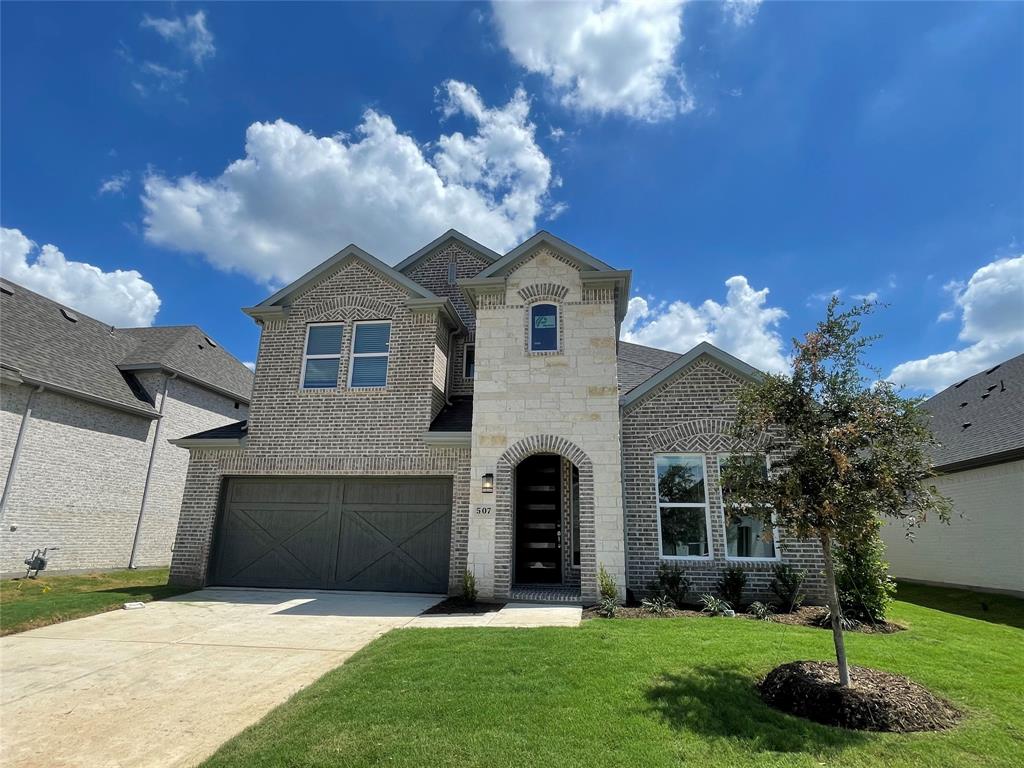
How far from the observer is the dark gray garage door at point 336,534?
36.9 ft

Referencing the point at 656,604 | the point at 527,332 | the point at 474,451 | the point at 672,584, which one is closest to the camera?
the point at 656,604

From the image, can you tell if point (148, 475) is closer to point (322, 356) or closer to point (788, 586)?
point (322, 356)

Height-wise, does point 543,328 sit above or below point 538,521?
above

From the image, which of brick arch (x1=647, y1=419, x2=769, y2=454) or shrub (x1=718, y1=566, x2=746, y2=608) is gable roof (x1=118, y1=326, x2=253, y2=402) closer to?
brick arch (x1=647, y1=419, x2=769, y2=454)

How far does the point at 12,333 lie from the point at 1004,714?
2192 centimetres

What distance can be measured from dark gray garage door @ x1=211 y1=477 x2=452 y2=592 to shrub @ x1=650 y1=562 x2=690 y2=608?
4377 millimetres

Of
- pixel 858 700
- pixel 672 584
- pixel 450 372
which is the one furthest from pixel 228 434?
pixel 858 700

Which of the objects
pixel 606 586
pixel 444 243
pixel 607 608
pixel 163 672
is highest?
pixel 444 243

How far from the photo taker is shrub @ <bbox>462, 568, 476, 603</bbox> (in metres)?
9.85

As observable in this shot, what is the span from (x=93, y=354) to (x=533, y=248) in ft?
51.0

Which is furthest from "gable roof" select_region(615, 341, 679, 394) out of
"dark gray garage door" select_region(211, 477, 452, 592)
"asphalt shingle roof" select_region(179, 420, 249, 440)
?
"asphalt shingle roof" select_region(179, 420, 249, 440)

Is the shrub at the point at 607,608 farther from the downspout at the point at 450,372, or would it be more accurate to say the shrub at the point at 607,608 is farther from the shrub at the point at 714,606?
the downspout at the point at 450,372

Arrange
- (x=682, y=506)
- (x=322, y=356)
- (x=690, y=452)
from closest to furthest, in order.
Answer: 1. (x=682, y=506)
2. (x=690, y=452)
3. (x=322, y=356)

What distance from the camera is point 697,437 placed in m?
10.5
